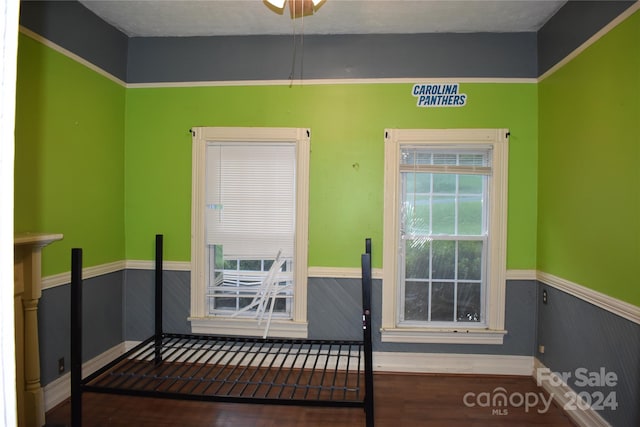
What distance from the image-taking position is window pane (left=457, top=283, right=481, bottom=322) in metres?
2.86

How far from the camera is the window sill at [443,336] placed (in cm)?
276

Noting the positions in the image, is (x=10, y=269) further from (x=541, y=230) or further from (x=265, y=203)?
(x=541, y=230)

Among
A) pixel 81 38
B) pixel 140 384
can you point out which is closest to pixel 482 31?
pixel 81 38

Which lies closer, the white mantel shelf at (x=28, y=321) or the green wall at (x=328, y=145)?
the white mantel shelf at (x=28, y=321)

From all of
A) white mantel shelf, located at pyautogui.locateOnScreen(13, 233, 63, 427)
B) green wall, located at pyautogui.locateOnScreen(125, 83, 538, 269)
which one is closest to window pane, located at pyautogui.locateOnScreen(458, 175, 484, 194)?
green wall, located at pyautogui.locateOnScreen(125, 83, 538, 269)

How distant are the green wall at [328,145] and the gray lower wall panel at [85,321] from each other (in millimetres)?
377

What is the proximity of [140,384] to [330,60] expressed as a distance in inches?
117

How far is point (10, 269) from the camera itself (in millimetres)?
444

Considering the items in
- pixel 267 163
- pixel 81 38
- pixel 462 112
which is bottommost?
pixel 267 163

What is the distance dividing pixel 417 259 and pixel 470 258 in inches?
18.1

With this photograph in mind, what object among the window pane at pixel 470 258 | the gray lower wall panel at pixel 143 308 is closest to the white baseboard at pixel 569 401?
the window pane at pixel 470 258

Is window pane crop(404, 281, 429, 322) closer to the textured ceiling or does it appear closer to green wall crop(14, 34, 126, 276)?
the textured ceiling

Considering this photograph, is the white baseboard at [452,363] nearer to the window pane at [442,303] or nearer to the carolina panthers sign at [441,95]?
the window pane at [442,303]

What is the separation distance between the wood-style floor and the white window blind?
1209mm
